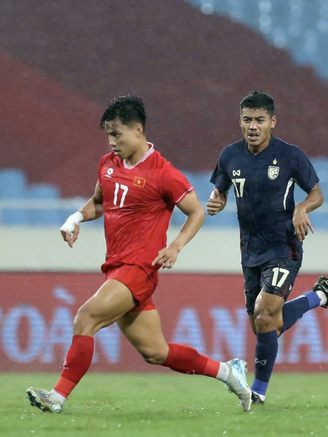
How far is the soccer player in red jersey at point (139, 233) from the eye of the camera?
409 cm

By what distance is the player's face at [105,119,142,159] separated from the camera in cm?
423

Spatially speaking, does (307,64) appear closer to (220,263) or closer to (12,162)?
(220,263)

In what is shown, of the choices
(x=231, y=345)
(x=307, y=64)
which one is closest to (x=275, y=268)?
(x=231, y=345)

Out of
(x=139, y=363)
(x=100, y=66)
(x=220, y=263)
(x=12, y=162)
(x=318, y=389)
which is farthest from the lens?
(x=100, y=66)

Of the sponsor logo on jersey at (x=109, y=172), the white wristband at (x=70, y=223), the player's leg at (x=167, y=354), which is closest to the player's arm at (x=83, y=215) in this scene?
the white wristband at (x=70, y=223)

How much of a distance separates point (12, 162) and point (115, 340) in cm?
361

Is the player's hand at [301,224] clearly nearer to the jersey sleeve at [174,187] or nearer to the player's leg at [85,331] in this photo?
the jersey sleeve at [174,187]

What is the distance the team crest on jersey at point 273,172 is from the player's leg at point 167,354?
1.12 meters

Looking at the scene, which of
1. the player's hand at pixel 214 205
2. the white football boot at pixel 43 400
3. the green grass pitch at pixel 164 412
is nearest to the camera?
the green grass pitch at pixel 164 412

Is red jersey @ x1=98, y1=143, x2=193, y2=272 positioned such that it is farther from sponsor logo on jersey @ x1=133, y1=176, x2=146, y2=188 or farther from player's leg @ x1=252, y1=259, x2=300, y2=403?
player's leg @ x1=252, y1=259, x2=300, y2=403

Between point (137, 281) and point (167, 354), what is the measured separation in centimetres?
44

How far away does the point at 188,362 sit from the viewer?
430 centimetres

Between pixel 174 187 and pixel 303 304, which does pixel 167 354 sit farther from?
pixel 303 304

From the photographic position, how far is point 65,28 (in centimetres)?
1123
